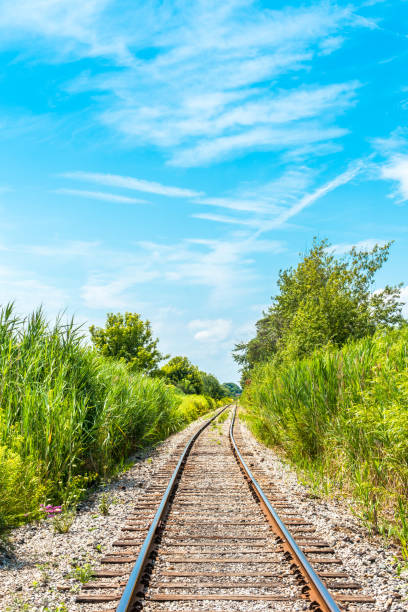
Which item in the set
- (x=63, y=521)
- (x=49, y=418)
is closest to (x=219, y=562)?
(x=63, y=521)

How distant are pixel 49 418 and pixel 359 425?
467 centimetres

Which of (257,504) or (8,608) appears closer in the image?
(8,608)

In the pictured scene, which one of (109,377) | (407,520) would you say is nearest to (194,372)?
(109,377)

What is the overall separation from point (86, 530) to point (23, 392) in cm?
262

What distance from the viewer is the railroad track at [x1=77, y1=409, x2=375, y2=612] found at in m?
3.88

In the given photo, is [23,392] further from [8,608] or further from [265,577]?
[265,577]

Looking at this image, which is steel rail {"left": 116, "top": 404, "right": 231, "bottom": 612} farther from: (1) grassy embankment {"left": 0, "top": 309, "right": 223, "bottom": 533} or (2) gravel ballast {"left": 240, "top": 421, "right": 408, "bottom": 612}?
(2) gravel ballast {"left": 240, "top": 421, "right": 408, "bottom": 612}

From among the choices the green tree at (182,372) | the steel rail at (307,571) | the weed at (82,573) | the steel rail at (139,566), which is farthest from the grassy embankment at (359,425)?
the green tree at (182,372)

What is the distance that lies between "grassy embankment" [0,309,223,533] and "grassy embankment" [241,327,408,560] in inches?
156

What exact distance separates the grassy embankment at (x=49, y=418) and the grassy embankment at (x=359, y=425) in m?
3.95

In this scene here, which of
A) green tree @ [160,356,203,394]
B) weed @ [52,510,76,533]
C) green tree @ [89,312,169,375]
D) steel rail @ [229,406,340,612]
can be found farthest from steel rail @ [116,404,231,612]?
green tree @ [160,356,203,394]

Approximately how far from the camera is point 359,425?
6.45m

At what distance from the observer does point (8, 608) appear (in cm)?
382

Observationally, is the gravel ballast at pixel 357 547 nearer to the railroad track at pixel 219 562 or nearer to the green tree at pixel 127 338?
the railroad track at pixel 219 562
